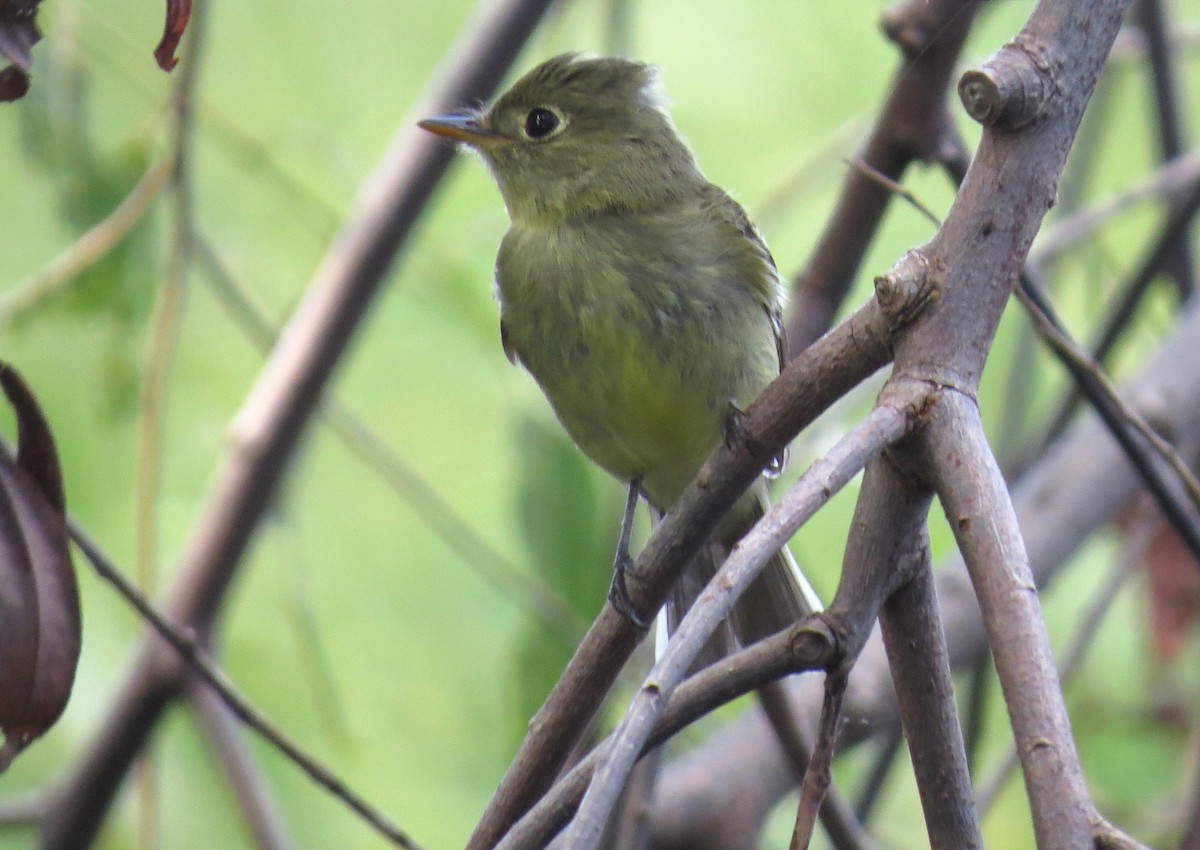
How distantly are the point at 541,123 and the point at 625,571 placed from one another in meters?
1.51

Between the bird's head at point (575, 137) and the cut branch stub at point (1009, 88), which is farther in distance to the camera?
the bird's head at point (575, 137)

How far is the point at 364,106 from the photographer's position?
6125 millimetres

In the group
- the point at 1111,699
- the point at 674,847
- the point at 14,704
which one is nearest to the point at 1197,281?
the point at 1111,699

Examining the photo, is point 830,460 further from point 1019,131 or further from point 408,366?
point 408,366

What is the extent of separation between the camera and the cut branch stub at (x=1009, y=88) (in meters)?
1.62

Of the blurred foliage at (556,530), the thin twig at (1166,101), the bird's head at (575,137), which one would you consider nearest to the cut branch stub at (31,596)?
the bird's head at (575,137)

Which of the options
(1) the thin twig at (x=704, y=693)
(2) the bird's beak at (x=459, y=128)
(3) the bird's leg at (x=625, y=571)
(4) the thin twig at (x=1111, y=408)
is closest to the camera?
(1) the thin twig at (x=704, y=693)

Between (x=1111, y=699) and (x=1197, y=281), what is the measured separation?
1.19 meters

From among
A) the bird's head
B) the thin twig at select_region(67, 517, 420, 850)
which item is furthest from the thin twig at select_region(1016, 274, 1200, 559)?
the thin twig at select_region(67, 517, 420, 850)

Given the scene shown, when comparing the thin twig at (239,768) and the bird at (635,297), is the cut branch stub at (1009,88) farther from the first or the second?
the thin twig at (239,768)

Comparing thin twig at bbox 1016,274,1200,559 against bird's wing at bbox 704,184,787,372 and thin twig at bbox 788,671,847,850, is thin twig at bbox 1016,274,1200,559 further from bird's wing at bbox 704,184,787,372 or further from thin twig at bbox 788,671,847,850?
thin twig at bbox 788,671,847,850

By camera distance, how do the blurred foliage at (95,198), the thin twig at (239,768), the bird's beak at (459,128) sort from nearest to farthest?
the bird's beak at (459,128)
the thin twig at (239,768)
the blurred foliage at (95,198)

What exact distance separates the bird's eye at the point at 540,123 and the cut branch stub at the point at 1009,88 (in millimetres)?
2065

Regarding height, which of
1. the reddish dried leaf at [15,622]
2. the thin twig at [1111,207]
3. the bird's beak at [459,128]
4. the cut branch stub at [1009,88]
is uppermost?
the thin twig at [1111,207]
